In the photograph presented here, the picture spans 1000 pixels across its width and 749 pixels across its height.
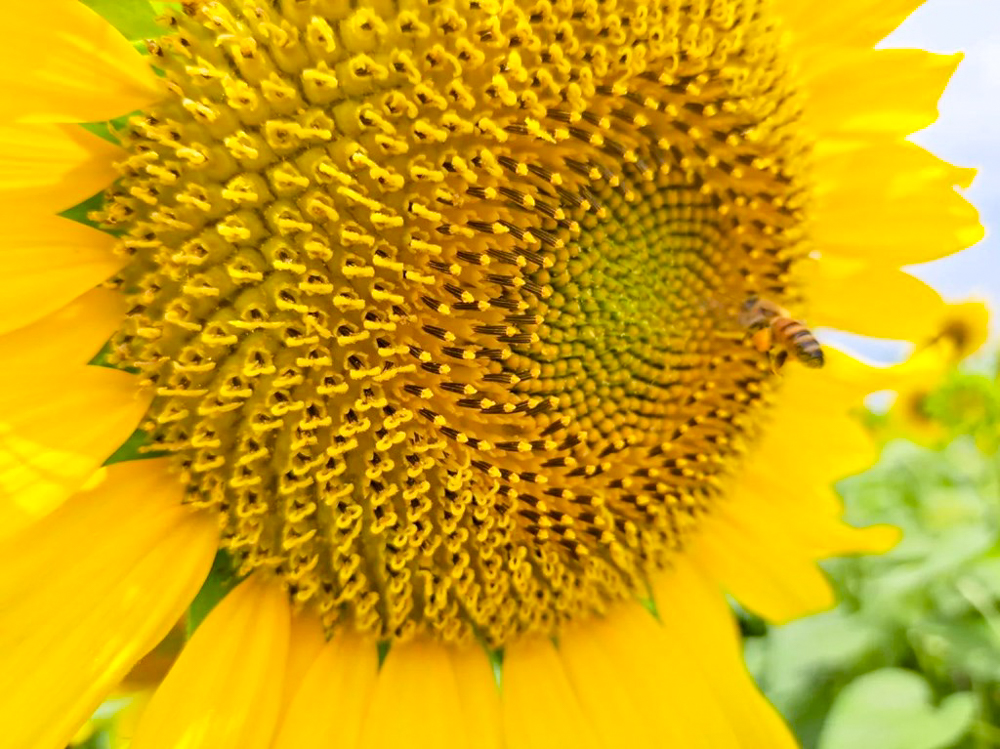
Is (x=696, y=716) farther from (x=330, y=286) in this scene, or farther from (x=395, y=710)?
(x=330, y=286)

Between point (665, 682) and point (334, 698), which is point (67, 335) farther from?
point (665, 682)

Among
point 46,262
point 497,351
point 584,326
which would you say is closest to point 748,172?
point 584,326

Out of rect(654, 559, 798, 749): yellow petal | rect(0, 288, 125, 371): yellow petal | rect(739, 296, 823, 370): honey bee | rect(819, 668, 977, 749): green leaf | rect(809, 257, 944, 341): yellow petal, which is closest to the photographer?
rect(0, 288, 125, 371): yellow petal

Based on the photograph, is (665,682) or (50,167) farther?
(665,682)

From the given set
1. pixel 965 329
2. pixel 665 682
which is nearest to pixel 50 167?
pixel 665 682

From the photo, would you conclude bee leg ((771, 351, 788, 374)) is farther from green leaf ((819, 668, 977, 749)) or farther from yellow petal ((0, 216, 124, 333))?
yellow petal ((0, 216, 124, 333))

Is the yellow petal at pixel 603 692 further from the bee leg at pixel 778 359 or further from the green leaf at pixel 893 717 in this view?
the green leaf at pixel 893 717

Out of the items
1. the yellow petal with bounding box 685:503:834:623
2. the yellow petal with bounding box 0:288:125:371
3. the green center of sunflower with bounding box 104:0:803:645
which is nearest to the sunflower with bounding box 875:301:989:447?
the yellow petal with bounding box 685:503:834:623
